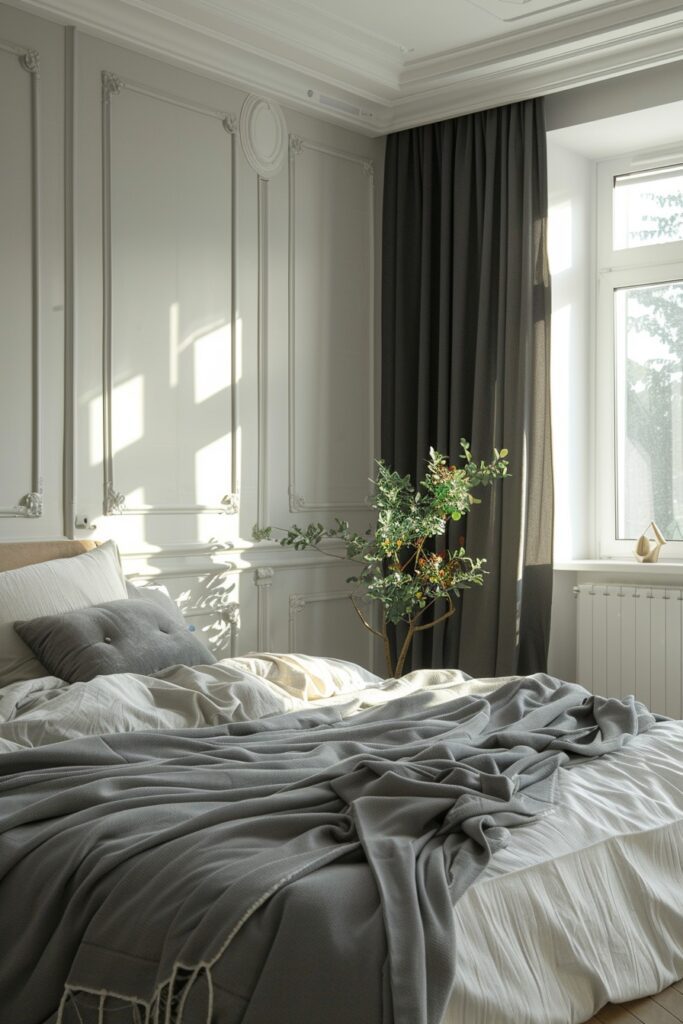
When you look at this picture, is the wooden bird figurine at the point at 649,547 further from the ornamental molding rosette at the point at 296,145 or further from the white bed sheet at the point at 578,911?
the white bed sheet at the point at 578,911

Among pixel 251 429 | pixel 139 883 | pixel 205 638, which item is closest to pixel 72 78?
pixel 251 429

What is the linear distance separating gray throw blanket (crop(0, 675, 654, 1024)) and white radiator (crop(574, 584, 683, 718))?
7.40 ft

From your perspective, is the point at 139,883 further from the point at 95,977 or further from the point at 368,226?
the point at 368,226

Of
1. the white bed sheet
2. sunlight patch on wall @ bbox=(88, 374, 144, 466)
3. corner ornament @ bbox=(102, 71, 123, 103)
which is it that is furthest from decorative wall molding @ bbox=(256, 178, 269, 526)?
the white bed sheet

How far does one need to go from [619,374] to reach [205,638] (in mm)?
2311

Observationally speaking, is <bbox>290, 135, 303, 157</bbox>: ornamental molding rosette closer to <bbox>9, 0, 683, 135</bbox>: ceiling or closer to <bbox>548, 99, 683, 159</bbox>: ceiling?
<bbox>9, 0, 683, 135</bbox>: ceiling

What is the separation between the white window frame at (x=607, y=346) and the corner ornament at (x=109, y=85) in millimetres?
2343

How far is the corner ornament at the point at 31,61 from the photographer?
3803mm

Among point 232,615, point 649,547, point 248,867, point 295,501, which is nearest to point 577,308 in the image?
point 649,547

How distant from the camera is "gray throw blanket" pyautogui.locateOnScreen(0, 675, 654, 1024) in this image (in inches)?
63.3

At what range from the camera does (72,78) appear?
3939 millimetres

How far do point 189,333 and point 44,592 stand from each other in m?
1.49

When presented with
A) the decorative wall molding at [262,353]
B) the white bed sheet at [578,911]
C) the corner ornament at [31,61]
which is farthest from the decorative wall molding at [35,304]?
the white bed sheet at [578,911]

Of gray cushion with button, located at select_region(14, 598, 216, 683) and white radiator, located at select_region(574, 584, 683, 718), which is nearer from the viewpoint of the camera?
gray cushion with button, located at select_region(14, 598, 216, 683)
